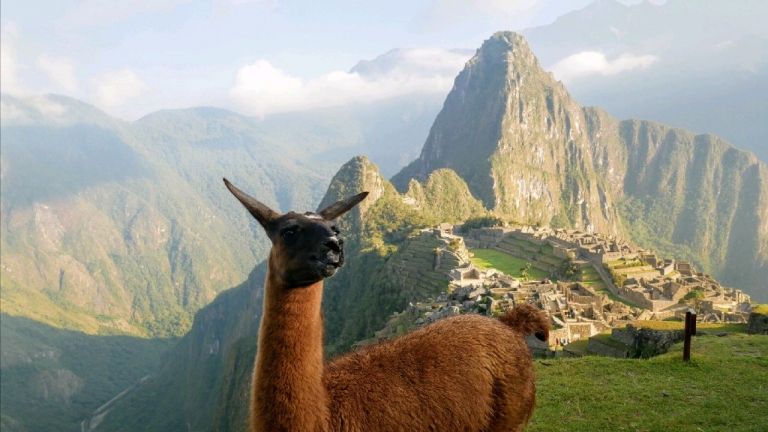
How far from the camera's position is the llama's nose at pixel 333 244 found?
2511mm

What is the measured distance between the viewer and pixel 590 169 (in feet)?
440

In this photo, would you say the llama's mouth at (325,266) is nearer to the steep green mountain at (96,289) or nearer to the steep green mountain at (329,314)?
the steep green mountain at (329,314)

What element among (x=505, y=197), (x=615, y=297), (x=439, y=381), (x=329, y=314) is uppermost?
(x=439, y=381)

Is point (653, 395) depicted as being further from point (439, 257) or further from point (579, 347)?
point (439, 257)

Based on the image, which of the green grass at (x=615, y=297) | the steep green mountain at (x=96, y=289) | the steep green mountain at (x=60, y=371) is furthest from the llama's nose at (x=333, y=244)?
the steep green mountain at (x=60, y=371)

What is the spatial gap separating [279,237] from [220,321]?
105014 millimetres

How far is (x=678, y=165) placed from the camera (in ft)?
518

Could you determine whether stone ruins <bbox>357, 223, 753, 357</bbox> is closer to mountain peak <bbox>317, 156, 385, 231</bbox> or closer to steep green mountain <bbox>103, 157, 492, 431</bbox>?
steep green mountain <bbox>103, 157, 492, 431</bbox>

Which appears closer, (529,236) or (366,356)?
(366,356)

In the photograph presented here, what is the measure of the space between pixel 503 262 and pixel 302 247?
35.3 metres

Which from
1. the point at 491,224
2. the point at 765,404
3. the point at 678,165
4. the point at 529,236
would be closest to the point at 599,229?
the point at 678,165

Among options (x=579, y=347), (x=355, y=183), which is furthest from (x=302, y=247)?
(x=355, y=183)

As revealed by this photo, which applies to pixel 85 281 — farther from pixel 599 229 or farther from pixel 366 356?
pixel 366 356

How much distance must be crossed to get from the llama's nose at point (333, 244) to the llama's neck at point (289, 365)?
0.40 meters
